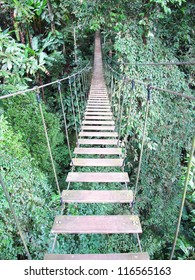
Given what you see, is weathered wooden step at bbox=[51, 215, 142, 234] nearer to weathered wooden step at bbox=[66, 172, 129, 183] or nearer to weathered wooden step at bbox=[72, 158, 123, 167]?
weathered wooden step at bbox=[66, 172, 129, 183]

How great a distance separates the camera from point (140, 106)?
11.3ft

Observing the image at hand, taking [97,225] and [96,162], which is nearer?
[97,225]

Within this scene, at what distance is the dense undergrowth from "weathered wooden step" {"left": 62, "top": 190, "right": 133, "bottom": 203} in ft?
2.61

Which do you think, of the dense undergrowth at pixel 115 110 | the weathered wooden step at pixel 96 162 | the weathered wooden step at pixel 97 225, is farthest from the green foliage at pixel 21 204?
the weathered wooden step at pixel 97 225

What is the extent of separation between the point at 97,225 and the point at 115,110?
237 cm

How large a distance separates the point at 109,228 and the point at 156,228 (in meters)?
2.37

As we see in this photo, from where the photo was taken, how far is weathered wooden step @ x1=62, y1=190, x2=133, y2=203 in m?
1.25

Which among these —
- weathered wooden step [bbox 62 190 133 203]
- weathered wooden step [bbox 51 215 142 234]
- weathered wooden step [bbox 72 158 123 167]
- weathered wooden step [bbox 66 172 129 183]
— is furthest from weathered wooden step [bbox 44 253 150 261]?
weathered wooden step [bbox 72 158 123 167]

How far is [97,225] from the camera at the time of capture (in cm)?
107

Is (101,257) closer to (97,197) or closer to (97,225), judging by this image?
(97,225)

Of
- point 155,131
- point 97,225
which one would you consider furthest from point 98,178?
point 155,131

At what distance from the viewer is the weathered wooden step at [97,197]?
4.09 ft
